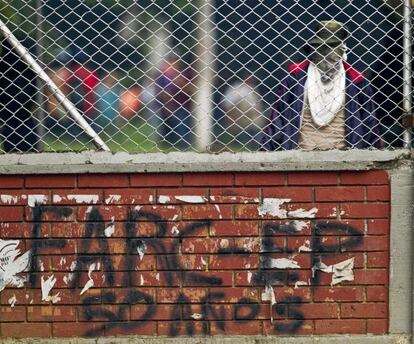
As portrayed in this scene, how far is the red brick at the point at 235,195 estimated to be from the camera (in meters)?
5.39

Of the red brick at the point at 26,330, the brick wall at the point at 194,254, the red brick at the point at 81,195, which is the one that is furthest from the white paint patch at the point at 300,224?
the red brick at the point at 26,330

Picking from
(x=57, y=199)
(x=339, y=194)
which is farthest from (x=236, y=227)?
(x=57, y=199)

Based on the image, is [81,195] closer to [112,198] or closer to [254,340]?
[112,198]

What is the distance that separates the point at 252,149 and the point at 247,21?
78 cm

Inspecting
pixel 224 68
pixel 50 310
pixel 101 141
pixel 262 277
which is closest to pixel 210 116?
pixel 224 68

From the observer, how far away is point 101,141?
555 cm

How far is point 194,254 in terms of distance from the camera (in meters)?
5.42

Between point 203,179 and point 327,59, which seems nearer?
point 203,179

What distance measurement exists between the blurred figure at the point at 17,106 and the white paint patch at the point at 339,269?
1855 millimetres

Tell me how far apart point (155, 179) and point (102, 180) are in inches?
12.3

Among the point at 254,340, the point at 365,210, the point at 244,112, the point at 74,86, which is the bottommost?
the point at 254,340

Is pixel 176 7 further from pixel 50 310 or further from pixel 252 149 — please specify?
pixel 50 310

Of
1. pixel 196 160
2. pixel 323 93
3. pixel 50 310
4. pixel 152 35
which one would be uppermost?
pixel 152 35

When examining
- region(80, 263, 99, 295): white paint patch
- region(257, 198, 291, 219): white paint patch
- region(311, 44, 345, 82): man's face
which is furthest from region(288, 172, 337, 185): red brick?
region(80, 263, 99, 295): white paint patch
